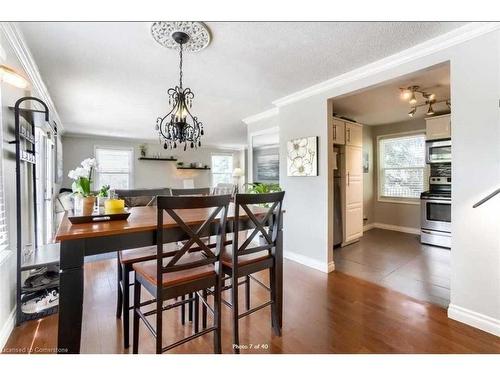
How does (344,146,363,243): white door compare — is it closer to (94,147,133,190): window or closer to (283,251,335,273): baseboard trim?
(283,251,335,273): baseboard trim

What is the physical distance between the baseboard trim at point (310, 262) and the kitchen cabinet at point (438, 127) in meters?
2.92

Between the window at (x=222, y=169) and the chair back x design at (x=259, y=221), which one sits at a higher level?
the window at (x=222, y=169)

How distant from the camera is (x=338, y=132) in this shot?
3781mm

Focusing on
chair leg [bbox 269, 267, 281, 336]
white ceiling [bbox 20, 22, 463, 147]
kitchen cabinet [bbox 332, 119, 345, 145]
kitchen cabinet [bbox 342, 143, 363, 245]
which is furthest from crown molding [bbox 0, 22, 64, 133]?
kitchen cabinet [bbox 342, 143, 363, 245]

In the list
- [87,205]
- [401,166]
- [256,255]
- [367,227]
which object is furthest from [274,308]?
[401,166]

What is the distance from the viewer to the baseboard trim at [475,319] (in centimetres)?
171

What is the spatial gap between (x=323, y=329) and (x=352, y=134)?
3.28 meters

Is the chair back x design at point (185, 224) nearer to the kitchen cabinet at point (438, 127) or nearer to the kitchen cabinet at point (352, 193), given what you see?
the kitchen cabinet at point (352, 193)

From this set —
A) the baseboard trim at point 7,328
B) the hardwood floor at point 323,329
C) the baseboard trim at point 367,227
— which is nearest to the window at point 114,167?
the hardwood floor at point 323,329

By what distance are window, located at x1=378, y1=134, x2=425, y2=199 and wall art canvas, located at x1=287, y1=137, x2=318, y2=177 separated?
9.67 feet

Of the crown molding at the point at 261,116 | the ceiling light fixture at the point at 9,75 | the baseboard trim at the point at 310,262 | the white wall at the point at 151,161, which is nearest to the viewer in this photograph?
the ceiling light fixture at the point at 9,75

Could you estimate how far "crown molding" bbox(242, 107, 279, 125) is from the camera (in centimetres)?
389

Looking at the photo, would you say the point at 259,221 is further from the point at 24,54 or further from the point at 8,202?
the point at 24,54
